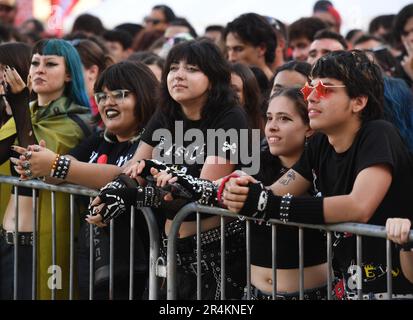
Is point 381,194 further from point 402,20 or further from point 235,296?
point 402,20

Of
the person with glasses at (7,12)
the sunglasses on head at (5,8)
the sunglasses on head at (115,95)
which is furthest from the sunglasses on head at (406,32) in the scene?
the sunglasses on head at (5,8)

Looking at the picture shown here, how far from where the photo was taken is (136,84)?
5.53 meters

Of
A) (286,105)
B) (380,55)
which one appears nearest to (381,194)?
(286,105)

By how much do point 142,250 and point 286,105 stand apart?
1.14 m

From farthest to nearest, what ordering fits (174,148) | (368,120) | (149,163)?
(174,148) → (149,163) → (368,120)

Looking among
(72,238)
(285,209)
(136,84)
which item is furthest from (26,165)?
(285,209)

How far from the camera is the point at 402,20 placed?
26.6 feet

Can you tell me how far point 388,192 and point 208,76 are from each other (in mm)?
1492

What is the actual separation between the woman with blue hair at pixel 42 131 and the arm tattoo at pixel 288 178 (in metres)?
1.50

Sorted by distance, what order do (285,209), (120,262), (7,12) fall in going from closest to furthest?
(285,209), (120,262), (7,12)

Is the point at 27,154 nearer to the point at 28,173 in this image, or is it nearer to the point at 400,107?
the point at 28,173

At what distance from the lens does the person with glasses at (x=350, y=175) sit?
3.96 m

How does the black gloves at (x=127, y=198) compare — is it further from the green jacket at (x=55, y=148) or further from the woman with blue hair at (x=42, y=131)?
the green jacket at (x=55, y=148)
